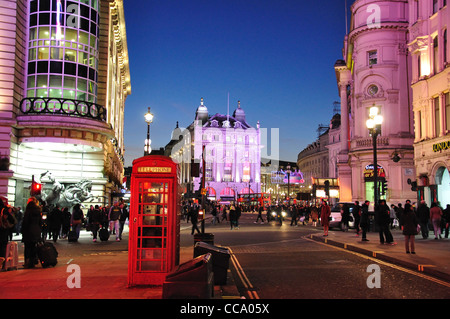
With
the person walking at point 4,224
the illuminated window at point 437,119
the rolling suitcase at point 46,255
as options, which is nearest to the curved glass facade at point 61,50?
the person walking at point 4,224

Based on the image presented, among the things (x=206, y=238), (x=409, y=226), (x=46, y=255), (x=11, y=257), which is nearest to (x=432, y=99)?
(x=409, y=226)

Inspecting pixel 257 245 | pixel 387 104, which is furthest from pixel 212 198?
pixel 257 245

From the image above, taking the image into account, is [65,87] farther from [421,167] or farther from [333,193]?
[333,193]

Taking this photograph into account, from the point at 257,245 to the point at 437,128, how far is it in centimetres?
1472

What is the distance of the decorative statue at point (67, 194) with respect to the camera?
28.7 meters

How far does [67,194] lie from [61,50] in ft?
28.8

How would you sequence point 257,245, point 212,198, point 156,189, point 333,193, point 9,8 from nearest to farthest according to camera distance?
1. point 156,189
2. point 257,245
3. point 9,8
4. point 333,193
5. point 212,198

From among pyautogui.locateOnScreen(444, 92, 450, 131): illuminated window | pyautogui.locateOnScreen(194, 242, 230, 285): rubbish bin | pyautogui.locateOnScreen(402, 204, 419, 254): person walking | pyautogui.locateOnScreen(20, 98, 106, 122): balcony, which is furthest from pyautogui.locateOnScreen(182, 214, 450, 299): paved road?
pyautogui.locateOnScreen(20, 98, 106, 122): balcony

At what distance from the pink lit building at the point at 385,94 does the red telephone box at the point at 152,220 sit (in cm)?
3640

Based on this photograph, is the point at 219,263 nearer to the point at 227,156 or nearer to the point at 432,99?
the point at 432,99

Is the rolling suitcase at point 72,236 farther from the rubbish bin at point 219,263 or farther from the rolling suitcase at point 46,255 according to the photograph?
the rubbish bin at point 219,263

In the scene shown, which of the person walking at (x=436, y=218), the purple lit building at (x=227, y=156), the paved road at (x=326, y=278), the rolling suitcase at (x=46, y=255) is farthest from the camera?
the purple lit building at (x=227, y=156)
